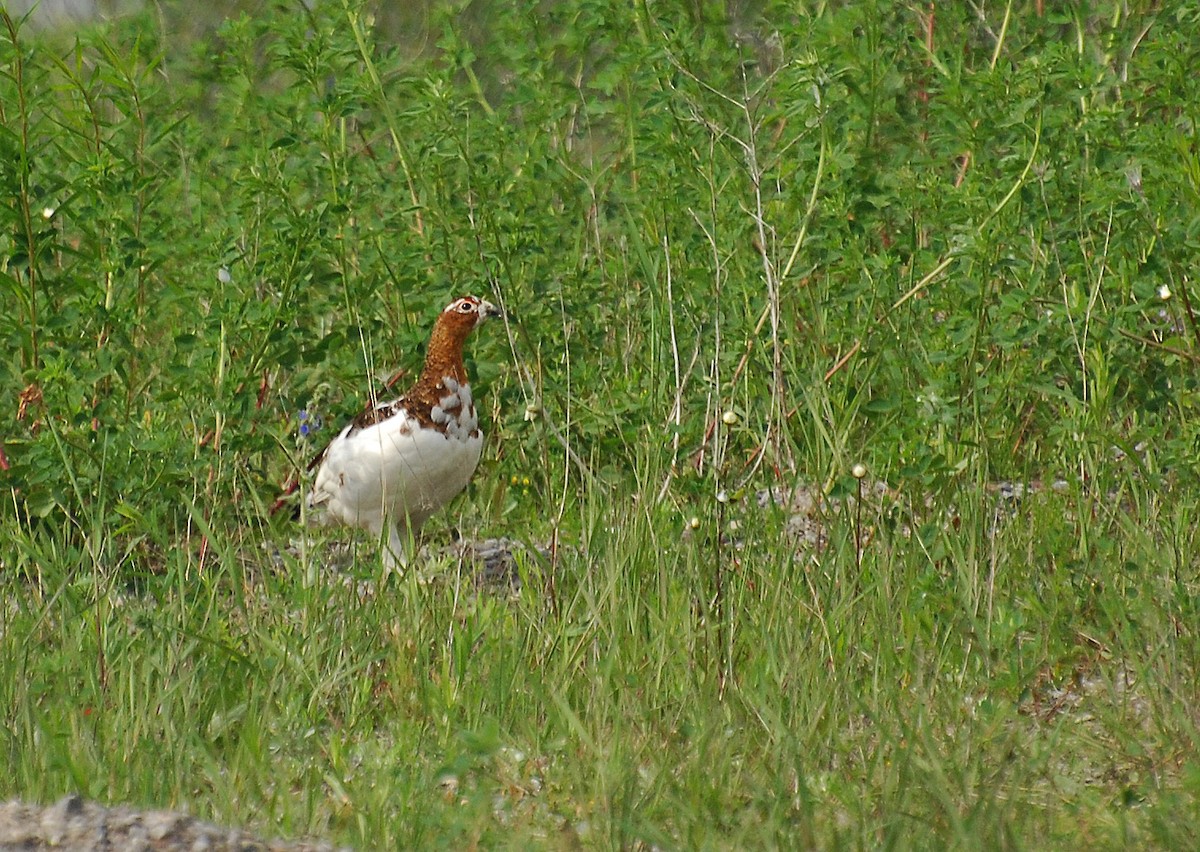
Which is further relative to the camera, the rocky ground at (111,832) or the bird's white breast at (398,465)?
the bird's white breast at (398,465)

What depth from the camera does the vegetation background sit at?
3381 millimetres

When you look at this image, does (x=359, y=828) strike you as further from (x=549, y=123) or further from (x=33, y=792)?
(x=549, y=123)

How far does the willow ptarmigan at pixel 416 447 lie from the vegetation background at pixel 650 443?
16 centimetres

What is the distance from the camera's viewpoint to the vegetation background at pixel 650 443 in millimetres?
3381

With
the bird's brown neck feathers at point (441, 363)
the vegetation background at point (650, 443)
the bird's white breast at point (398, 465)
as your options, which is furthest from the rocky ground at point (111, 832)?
the bird's brown neck feathers at point (441, 363)

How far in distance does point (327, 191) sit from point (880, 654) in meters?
A: 3.09

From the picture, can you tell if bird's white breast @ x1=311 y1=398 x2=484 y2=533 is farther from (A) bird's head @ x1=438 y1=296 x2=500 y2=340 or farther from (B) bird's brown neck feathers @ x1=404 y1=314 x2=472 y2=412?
(A) bird's head @ x1=438 y1=296 x2=500 y2=340

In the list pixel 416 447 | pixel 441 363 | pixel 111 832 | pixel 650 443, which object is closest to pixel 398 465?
pixel 416 447

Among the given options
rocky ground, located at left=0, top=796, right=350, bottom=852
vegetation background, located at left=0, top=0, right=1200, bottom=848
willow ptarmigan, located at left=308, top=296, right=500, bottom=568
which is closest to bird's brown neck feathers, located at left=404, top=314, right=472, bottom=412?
willow ptarmigan, located at left=308, top=296, right=500, bottom=568

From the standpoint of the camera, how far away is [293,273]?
16.8 ft

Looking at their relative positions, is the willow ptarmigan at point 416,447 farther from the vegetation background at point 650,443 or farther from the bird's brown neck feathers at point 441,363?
the vegetation background at point 650,443

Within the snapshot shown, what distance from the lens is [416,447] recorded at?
5.39 meters

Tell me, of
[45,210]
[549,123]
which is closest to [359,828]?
[45,210]

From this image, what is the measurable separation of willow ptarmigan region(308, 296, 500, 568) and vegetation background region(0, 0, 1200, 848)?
0.54 feet
